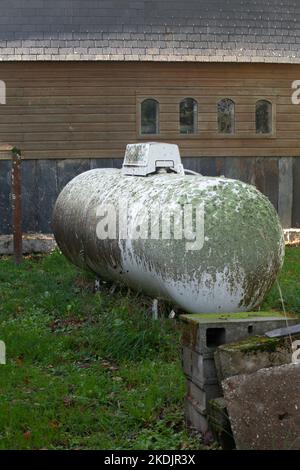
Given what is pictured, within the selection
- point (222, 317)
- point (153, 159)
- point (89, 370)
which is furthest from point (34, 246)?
point (222, 317)

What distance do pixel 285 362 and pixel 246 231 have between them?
257 cm

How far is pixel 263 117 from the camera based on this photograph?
15422 millimetres

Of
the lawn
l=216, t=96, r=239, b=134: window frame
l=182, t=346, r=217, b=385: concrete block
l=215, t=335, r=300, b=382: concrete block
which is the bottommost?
the lawn

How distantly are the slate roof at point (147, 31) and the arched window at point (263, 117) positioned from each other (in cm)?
96

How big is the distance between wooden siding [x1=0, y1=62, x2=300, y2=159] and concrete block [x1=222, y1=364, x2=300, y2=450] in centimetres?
1053

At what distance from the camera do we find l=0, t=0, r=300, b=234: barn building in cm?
1437

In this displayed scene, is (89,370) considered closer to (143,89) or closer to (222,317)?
(222,317)

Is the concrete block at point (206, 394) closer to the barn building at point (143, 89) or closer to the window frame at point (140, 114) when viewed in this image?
the barn building at point (143, 89)

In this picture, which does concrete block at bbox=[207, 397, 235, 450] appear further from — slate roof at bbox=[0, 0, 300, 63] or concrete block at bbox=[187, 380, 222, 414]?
slate roof at bbox=[0, 0, 300, 63]

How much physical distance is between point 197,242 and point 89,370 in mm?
1685
